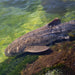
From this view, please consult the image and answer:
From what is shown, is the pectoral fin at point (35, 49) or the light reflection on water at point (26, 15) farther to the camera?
the light reflection on water at point (26, 15)

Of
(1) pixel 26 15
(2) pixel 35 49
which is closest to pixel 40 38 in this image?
(2) pixel 35 49

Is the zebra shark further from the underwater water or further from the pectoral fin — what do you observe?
the underwater water

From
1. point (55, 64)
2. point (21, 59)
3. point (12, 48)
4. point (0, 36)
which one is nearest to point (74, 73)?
point (55, 64)

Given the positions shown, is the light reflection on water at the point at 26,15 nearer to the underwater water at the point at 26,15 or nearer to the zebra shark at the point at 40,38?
the underwater water at the point at 26,15

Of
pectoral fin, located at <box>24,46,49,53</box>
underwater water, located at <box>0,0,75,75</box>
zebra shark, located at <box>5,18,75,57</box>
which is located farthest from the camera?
underwater water, located at <box>0,0,75,75</box>

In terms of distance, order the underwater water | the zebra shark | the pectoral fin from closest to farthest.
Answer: the pectoral fin, the zebra shark, the underwater water

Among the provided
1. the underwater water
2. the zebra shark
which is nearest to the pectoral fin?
the zebra shark

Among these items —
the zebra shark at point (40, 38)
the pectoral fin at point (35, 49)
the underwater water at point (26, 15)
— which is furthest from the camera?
the underwater water at point (26, 15)

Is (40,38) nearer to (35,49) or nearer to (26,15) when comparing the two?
(35,49)

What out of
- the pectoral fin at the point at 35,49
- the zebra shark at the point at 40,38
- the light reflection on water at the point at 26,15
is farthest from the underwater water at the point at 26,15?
the pectoral fin at the point at 35,49
